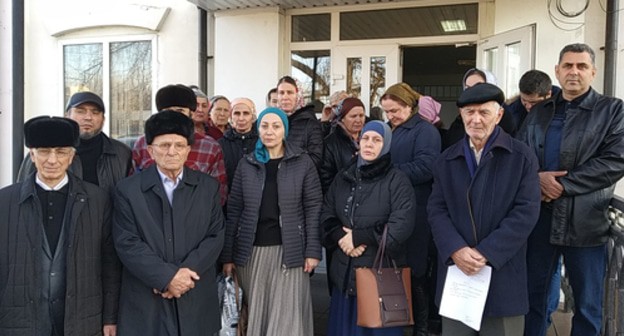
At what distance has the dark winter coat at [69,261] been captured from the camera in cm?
216

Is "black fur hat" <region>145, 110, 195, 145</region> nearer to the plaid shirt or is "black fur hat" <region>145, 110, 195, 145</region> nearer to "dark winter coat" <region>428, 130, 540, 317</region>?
the plaid shirt

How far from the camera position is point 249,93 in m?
6.45

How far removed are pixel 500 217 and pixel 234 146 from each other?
1.93 metres

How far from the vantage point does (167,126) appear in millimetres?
2498

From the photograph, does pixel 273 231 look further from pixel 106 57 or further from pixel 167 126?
pixel 106 57

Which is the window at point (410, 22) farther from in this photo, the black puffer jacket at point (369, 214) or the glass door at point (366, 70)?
the black puffer jacket at point (369, 214)

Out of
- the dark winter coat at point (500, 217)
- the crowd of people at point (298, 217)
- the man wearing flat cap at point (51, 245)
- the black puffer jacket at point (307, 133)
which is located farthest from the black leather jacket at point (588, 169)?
the man wearing flat cap at point (51, 245)

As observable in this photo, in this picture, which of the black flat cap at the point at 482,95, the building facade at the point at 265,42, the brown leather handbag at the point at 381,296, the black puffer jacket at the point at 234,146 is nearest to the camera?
the black flat cap at the point at 482,95

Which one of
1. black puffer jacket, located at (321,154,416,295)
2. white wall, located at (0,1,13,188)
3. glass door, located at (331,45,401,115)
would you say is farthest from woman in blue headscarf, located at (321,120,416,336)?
glass door, located at (331,45,401,115)

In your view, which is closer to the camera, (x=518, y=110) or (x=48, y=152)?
(x=48, y=152)

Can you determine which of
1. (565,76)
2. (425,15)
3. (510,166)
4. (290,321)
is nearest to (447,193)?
(510,166)

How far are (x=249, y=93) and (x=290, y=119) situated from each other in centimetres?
311

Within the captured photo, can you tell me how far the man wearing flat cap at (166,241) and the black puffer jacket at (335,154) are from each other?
103 centimetres

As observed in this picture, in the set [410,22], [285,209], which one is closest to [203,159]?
[285,209]
